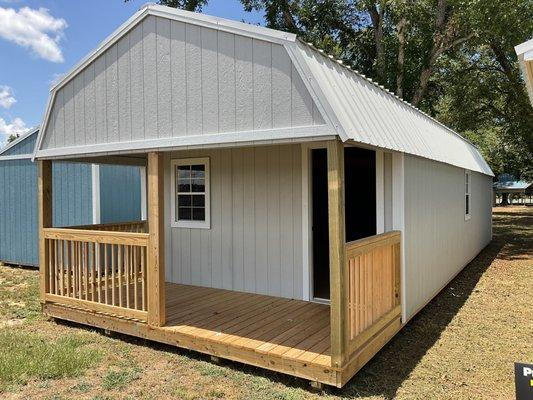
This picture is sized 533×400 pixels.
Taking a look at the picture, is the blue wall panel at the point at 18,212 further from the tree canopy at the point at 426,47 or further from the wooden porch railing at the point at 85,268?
the tree canopy at the point at 426,47

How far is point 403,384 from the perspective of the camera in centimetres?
380

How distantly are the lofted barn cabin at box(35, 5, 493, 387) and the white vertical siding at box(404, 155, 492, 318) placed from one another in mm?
44

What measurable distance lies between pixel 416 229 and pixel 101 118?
14.0 feet

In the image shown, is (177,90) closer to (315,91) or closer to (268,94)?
(268,94)

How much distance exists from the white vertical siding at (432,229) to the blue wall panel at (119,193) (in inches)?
236

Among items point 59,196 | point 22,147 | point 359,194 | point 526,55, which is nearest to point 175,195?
point 359,194

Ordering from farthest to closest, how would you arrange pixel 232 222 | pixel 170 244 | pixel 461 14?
1. pixel 461 14
2. pixel 170 244
3. pixel 232 222

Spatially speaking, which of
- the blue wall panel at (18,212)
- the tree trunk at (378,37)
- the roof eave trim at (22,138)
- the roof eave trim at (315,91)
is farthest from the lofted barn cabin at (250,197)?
the tree trunk at (378,37)

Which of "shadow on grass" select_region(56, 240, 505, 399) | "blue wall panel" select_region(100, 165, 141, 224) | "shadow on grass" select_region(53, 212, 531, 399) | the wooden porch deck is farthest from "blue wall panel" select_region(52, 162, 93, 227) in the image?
"shadow on grass" select_region(53, 212, 531, 399)

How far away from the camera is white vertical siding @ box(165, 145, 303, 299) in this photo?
5859 mm

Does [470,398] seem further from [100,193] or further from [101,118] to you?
[100,193]

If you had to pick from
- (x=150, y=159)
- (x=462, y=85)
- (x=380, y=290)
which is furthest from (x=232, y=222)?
(x=462, y=85)

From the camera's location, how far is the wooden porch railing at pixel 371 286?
12.7ft

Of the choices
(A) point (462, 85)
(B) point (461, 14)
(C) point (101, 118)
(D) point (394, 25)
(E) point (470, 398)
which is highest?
(D) point (394, 25)
